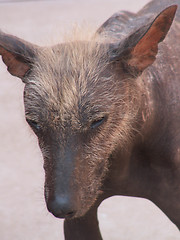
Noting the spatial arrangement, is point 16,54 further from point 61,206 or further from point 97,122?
point 61,206

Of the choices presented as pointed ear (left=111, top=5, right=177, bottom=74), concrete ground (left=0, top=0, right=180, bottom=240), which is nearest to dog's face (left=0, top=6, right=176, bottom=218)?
pointed ear (left=111, top=5, right=177, bottom=74)

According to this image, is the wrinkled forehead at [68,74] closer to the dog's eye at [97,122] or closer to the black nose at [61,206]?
the dog's eye at [97,122]

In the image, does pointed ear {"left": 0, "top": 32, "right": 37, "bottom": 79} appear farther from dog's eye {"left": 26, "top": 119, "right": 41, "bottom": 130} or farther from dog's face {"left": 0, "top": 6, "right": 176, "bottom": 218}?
dog's eye {"left": 26, "top": 119, "right": 41, "bottom": 130}

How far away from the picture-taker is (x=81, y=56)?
1944 millimetres

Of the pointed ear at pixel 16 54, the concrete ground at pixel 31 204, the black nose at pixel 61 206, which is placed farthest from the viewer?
the concrete ground at pixel 31 204

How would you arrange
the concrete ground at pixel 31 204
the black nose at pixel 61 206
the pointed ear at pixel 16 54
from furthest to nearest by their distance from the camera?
1. the concrete ground at pixel 31 204
2. the pointed ear at pixel 16 54
3. the black nose at pixel 61 206

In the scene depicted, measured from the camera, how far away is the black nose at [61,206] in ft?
6.03

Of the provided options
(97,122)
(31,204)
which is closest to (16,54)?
(97,122)

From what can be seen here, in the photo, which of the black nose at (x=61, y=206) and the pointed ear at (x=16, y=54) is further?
the pointed ear at (x=16, y=54)

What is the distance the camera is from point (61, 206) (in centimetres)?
184

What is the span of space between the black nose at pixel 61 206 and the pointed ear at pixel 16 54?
42 centimetres

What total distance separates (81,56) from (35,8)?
5.53 meters

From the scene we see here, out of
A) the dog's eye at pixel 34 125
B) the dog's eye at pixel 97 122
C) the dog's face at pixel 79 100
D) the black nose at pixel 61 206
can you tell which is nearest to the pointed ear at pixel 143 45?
the dog's face at pixel 79 100

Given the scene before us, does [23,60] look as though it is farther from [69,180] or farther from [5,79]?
[5,79]
